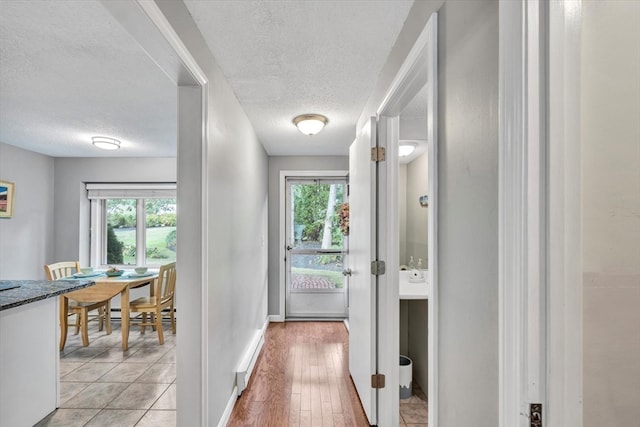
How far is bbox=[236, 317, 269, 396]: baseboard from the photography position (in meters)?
2.32

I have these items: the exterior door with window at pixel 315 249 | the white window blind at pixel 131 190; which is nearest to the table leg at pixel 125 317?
the white window blind at pixel 131 190

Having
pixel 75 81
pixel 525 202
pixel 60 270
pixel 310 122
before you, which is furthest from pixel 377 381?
pixel 60 270

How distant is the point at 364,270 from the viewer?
83.6 inches

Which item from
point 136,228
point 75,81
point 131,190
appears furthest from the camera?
point 136,228

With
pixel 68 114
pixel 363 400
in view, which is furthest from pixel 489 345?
pixel 68 114

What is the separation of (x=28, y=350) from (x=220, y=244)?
1464mm

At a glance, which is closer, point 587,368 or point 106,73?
point 587,368

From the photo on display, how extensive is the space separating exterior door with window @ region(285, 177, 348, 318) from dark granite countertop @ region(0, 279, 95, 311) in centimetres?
239

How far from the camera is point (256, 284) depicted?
11.0ft

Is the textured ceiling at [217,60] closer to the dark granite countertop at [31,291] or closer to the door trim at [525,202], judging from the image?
the door trim at [525,202]

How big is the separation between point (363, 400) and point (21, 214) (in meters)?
4.63

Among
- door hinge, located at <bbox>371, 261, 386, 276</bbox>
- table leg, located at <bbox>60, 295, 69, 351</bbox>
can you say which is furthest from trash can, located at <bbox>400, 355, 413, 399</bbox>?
table leg, located at <bbox>60, 295, 69, 351</bbox>

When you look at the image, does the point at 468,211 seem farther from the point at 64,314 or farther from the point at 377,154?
the point at 64,314

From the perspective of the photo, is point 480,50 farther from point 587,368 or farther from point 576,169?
point 587,368
